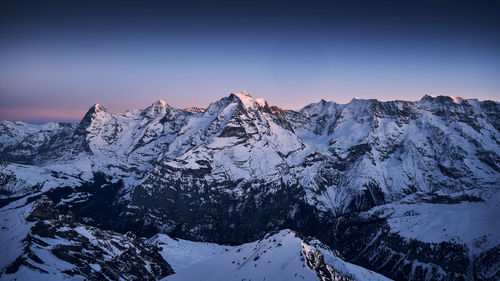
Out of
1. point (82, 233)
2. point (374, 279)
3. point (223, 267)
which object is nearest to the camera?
point (223, 267)

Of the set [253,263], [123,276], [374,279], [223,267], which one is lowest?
[374,279]

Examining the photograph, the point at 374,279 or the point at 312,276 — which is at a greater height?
the point at 312,276

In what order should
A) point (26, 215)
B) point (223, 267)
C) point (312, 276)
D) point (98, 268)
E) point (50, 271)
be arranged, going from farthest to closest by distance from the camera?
point (26, 215)
point (98, 268)
point (223, 267)
point (50, 271)
point (312, 276)

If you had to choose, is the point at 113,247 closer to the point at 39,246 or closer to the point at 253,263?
the point at 39,246

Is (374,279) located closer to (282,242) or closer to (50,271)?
(282,242)

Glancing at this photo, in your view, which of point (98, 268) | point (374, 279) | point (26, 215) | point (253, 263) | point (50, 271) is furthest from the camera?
point (374, 279)

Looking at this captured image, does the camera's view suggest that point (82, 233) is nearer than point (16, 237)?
No

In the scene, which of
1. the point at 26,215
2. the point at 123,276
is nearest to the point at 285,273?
the point at 123,276

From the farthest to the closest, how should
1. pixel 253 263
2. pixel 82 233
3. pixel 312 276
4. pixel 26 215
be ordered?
pixel 82 233 → pixel 26 215 → pixel 253 263 → pixel 312 276

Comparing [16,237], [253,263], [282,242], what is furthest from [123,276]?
[282,242]
